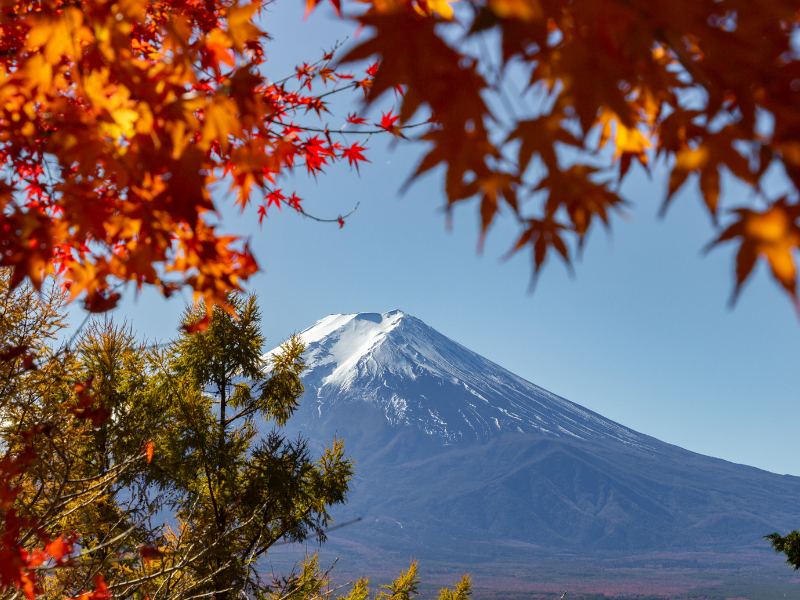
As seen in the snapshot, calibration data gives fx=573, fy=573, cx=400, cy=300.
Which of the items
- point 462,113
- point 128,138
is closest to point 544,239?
point 462,113

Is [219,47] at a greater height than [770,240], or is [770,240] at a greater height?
[219,47]

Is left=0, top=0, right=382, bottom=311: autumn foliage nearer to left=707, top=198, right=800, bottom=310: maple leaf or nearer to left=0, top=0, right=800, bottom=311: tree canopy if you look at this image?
left=0, top=0, right=800, bottom=311: tree canopy

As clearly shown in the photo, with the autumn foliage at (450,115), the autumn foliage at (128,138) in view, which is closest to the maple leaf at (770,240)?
the autumn foliage at (450,115)

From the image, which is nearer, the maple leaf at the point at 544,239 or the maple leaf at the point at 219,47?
the maple leaf at the point at 544,239

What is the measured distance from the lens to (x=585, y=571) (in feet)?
648

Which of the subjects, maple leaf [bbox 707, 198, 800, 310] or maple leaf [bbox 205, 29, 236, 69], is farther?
maple leaf [bbox 205, 29, 236, 69]

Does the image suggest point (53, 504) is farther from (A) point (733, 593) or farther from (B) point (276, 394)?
(A) point (733, 593)

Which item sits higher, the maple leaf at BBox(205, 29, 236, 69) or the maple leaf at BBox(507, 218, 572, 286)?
the maple leaf at BBox(205, 29, 236, 69)

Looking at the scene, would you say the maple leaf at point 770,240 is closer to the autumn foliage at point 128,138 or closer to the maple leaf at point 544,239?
the maple leaf at point 544,239

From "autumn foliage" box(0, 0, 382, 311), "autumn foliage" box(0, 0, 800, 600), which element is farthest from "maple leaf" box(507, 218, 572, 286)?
"autumn foliage" box(0, 0, 382, 311)

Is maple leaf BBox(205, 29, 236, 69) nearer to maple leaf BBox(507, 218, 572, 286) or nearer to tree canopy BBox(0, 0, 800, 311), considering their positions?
tree canopy BBox(0, 0, 800, 311)

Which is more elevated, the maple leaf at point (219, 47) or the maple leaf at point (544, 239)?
the maple leaf at point (219, 47)

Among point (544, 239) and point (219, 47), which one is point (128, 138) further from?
point (544, 239)

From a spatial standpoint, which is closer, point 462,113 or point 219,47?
point 462,113
